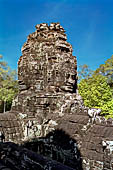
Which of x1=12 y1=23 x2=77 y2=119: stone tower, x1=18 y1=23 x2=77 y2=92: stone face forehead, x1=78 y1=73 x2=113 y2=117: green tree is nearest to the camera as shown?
x1=12 y1=23 x2=77 y2=119: stone tower

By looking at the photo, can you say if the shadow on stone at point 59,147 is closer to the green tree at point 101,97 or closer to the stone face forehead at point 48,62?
the stone face forehead at point 48,62

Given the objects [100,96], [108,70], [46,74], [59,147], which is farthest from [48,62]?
[108,70]

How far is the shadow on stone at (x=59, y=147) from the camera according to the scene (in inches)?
158

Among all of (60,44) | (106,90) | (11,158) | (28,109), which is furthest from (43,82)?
(106,90)

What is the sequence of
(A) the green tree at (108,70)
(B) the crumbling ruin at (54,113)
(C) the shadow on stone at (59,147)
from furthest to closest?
(A) the green tree at (108,70), (C) the shadow on stone at (59,147), (B) the crumbling ruin at (54,113)

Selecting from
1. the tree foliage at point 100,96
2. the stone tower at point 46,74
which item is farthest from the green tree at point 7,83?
the stone tower at point 46,74

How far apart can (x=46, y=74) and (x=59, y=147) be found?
287 centimetres

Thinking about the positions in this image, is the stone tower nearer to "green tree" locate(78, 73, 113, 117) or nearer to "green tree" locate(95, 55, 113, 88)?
"green tree" locate(78, 73, 113, 117)

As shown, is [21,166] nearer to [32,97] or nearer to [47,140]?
[47,140]

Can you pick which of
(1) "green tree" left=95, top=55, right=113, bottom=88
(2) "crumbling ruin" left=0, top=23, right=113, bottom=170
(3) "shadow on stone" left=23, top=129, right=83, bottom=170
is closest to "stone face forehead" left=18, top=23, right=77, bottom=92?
(2) "crumbling ruin" left=0, top=23, right=113, bottom=170

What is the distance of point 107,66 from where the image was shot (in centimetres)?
1927

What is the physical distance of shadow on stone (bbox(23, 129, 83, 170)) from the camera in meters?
4.02

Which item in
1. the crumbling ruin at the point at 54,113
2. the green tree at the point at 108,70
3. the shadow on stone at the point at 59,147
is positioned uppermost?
the green tree at the point at 108,70

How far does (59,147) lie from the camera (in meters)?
4.41
